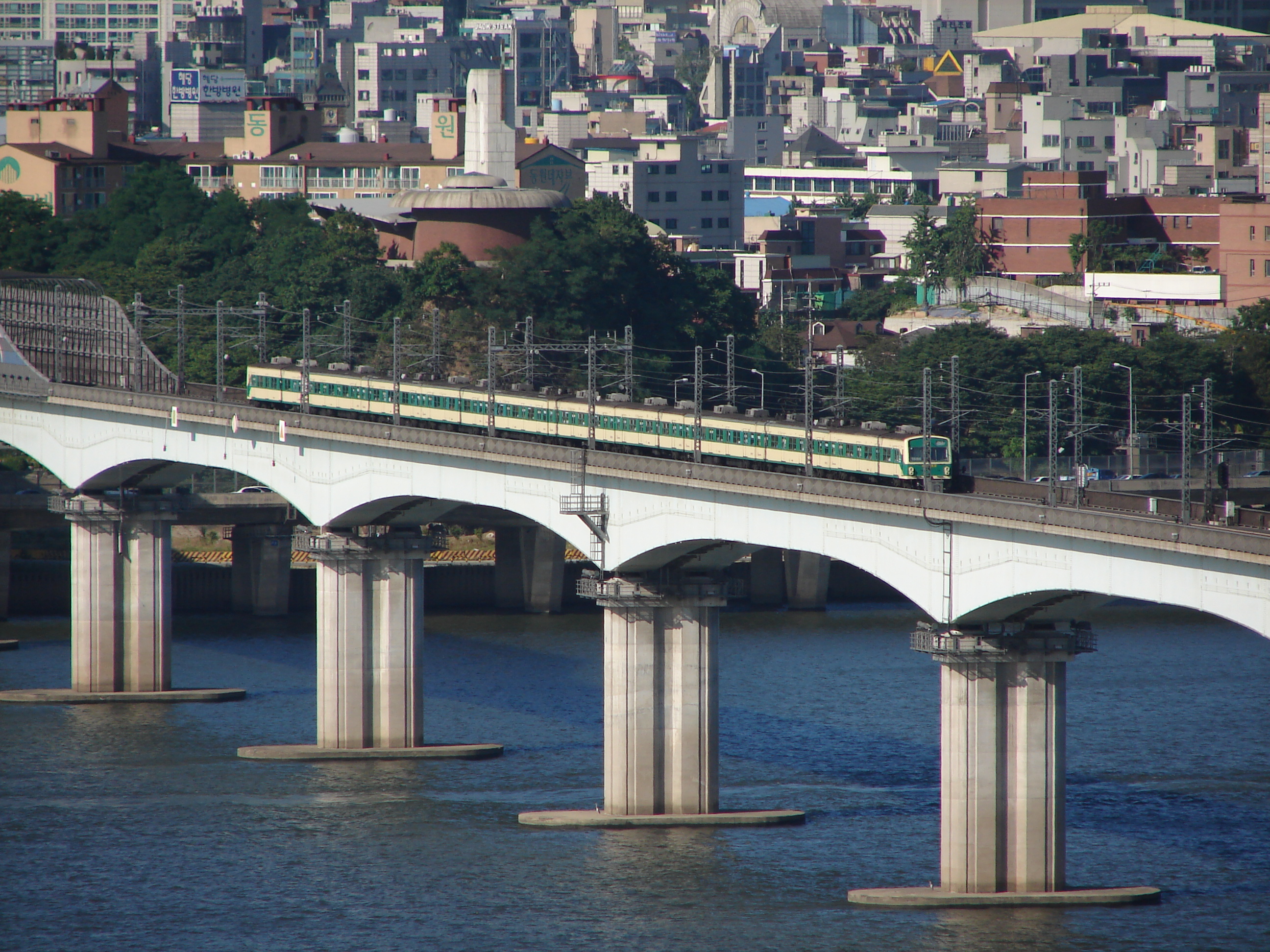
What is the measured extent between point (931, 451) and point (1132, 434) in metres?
45.8

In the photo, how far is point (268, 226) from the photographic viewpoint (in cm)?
16150

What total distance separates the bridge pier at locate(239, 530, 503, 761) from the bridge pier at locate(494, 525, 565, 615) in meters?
33.7

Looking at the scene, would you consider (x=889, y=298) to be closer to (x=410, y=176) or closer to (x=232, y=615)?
(x=410, y=176)

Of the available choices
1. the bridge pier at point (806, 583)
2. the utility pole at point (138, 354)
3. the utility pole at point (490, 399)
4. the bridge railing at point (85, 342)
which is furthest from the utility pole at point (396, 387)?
the bridge pier at point (806, 583)

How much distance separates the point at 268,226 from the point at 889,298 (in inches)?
1805

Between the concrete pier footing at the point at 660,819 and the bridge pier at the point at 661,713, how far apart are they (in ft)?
0.09

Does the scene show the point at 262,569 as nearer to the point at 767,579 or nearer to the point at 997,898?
the point at 767,579

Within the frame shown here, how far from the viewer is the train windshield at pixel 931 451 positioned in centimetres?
5547

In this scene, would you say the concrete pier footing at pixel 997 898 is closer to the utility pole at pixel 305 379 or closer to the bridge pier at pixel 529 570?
the utility pole at pixel 305 379

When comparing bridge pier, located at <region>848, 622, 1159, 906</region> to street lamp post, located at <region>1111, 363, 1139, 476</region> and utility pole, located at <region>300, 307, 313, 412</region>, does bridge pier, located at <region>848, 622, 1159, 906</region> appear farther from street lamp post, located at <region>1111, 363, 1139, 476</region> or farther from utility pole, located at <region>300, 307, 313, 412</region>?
street lamp post, located at <region>1111, 363, 1139, 476</region>

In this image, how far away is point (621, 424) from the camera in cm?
6731

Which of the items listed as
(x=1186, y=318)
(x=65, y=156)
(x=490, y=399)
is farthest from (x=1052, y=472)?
(x=65, y=156)

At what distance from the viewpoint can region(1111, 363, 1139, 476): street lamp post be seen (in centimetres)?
10619

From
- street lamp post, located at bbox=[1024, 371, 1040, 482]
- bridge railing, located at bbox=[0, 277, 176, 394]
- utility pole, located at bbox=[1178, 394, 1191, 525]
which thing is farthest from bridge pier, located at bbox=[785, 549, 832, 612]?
utility pole, located at bbox=[1178, 394, 1191, 525]
